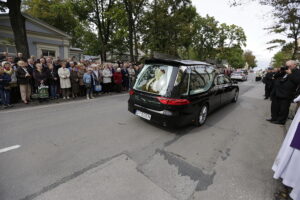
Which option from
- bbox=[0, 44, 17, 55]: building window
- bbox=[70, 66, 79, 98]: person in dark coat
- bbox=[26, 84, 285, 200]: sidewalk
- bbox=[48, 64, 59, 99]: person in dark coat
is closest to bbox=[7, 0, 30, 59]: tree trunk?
bbox=[48, 64, 59, 99]: person in dark coat

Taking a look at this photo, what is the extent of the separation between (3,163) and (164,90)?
3.31 metres

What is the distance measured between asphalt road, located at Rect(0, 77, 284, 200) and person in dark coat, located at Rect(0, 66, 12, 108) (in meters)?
1.60

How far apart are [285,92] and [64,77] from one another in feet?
28.3

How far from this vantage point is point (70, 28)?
29.8m

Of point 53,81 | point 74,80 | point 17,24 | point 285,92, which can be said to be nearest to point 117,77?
point 74,80

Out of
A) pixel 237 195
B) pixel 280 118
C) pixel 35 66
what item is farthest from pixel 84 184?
pixel 35 66

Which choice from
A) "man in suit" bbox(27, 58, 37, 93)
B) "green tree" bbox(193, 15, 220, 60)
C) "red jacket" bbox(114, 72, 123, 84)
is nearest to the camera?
"man in suit" bbox(27, 58, 37, 93)

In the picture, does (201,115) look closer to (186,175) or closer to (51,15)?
(186,175)

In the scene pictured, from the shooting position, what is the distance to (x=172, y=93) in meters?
3.59

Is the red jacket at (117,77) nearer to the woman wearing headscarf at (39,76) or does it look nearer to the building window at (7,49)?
the woman wearing headscarf at (39,76)

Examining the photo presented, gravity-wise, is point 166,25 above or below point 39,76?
above

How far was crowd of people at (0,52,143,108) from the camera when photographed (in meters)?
6.09

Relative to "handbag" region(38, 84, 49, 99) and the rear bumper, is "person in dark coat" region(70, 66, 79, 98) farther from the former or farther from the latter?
the rear bumper

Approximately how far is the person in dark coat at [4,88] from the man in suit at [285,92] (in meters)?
9.53
